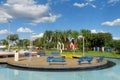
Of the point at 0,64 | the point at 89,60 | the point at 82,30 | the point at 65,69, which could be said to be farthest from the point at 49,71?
the point at 82,30

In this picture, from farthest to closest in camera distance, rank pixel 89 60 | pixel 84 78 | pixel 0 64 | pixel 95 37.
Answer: pixel 95 37 < pixel 0 64 < pixel 89 60 < pixel 84 78

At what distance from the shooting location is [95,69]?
2105cm

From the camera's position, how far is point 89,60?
22.9m

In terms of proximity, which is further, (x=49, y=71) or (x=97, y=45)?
(x=97, y=45)

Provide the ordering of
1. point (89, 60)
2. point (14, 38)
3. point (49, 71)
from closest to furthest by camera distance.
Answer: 1. point (49, 71)
2. point (89, 60)
3. point (14, 38)

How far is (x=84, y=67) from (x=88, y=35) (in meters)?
55.4

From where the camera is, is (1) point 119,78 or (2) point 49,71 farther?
(2) point 49,71

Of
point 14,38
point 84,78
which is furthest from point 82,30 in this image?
point 84,78

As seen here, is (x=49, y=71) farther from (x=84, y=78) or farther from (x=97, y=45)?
(x=97, y=45)

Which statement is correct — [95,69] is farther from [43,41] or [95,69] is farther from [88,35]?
[43,41]

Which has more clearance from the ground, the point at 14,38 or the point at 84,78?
the point at 14,38

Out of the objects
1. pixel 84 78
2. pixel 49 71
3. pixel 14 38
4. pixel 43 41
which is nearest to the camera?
pixel 84 78

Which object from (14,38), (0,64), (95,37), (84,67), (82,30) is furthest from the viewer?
(14,38)

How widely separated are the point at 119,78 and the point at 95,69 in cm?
443
